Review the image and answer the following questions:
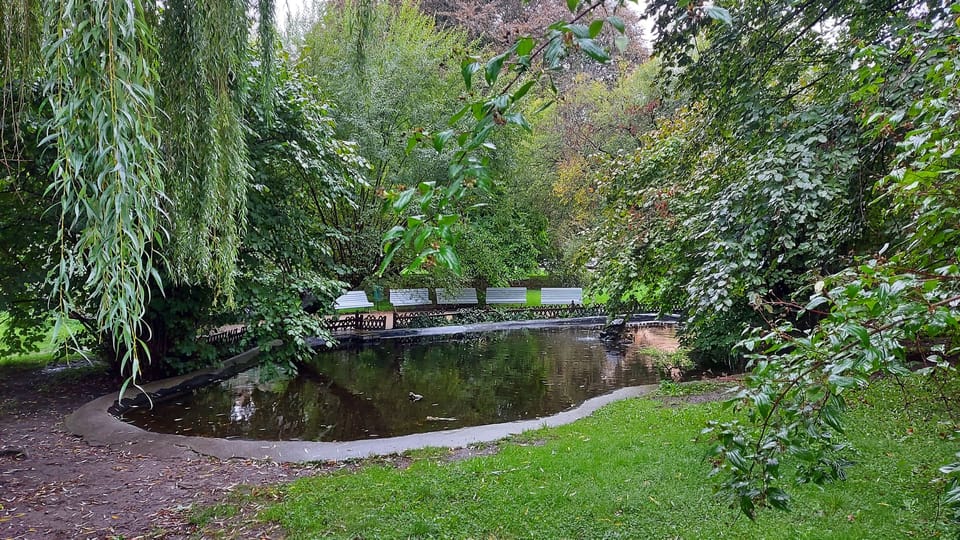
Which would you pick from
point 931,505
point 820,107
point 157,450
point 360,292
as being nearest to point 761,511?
point 931,505

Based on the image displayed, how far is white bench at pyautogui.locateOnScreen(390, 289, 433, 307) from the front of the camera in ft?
49.7

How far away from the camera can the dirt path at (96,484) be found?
3.18 m

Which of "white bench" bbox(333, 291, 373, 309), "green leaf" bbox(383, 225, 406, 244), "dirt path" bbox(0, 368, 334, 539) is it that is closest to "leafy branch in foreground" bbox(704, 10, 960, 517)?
"green leaf" bbox(383, 225, 406, 244)

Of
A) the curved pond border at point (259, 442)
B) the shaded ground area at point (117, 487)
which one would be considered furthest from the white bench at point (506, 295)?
the shaded ground area at point (117, 487)

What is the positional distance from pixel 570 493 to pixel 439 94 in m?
10.5

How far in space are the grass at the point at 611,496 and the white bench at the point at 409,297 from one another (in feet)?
35.7

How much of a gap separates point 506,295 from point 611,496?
1345 centimetres

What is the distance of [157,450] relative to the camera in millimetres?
4547

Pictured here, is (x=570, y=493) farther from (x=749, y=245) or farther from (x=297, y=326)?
(x=297, y=326)

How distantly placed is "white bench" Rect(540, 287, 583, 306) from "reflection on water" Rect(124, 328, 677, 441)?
4.53 meters

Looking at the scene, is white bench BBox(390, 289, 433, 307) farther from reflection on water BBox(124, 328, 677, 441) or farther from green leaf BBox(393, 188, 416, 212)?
green leaf BBox(393, 188, 416, 212)

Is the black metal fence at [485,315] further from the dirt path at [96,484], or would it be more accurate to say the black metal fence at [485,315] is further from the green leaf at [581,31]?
the green leaf at [581,31]

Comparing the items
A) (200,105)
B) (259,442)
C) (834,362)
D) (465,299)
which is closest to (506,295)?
(465,299)

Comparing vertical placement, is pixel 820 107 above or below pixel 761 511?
above
